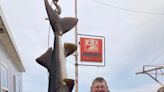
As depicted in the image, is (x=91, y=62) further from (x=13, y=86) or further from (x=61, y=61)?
(x=61, y=61)

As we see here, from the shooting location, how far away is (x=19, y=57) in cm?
729

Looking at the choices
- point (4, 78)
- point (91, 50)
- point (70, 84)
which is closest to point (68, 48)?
point (70, 84)

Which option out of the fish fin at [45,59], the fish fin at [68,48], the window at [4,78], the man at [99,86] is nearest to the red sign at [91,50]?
the window at [4,78]

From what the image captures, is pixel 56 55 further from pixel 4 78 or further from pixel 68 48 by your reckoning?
pixel 4 78

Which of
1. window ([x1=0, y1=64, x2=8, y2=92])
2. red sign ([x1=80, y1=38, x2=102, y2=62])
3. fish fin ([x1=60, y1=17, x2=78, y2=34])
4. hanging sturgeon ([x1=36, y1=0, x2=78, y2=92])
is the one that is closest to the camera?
hanging sturgeon ([x1=36, y1=0, x2=78, y2=92])

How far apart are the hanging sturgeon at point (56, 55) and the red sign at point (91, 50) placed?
8350 mm

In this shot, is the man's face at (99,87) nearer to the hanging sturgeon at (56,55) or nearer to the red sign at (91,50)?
the hanging sturgeon at (56,55)

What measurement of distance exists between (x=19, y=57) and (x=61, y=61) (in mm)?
2594

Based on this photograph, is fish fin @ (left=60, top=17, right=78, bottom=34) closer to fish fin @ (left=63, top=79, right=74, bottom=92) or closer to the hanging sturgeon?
the hanging sturgeon

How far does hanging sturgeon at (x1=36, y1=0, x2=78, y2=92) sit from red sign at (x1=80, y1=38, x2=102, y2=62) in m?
8.35

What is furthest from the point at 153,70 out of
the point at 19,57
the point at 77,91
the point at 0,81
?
the point at 0,81

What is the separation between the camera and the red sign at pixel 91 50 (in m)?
13.3

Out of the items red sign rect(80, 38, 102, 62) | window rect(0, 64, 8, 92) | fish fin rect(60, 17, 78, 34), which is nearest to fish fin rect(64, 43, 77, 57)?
fish fin rect(60, 17, 78, 34)

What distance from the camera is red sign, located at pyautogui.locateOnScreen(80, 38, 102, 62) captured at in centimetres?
1333
